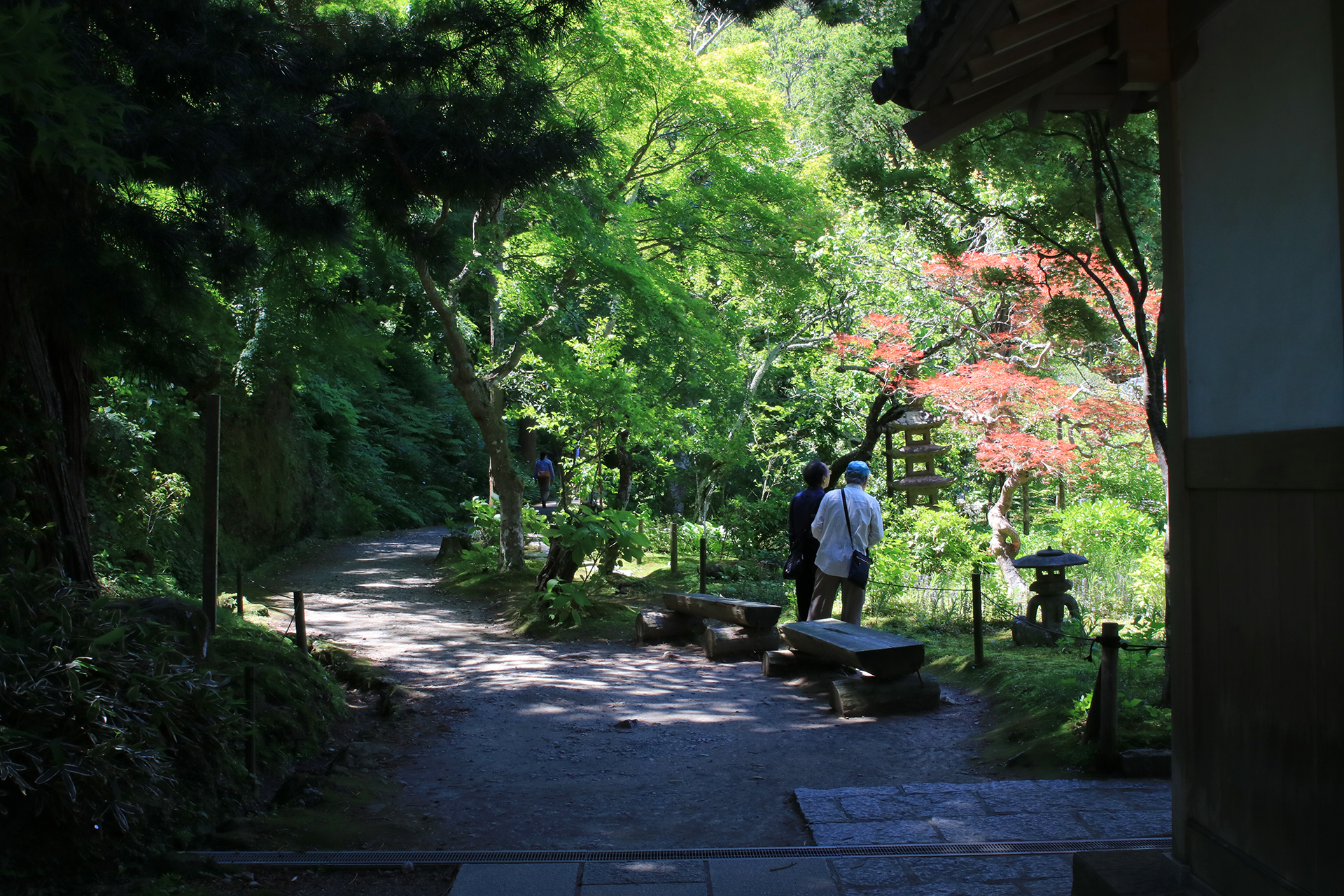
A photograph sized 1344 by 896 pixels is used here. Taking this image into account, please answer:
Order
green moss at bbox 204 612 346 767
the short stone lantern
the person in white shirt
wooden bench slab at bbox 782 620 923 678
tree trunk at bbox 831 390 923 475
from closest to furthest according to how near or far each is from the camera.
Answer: green moss at bbox 204 612 346 767
wooden bench slab at bbox 782 620 923 678
the person in white shirt
the short stone lantern
tree trunk at bbox 831 390 923 475

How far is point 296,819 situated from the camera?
4.33m

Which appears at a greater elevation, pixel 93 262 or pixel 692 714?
pixel 93 262

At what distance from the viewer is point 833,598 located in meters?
8.10

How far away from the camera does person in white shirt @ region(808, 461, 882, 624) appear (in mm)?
7703

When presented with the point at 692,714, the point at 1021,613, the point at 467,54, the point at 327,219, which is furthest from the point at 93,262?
the point at 1021,613

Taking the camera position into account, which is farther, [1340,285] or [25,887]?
[25,887]

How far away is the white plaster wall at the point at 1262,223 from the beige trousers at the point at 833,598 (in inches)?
201

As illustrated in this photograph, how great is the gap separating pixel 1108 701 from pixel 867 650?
1889 mm

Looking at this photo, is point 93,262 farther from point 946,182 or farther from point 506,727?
point 946,182

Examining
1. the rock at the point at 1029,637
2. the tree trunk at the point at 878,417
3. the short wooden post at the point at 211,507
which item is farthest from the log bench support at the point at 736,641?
the tree trunk at the point at 878,417

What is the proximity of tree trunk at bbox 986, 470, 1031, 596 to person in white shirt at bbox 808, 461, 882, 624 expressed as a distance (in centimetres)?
519

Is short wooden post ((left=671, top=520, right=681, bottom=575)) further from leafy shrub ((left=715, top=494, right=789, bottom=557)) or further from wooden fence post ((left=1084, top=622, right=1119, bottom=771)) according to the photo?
wooden fence post ((left=1084, top=622, right=1119, bottom=771))

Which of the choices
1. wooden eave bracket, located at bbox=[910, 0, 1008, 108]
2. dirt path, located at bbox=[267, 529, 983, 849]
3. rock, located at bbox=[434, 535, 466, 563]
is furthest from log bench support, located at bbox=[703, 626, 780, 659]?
rock, located at bbox=[434, 535, 466, 563]

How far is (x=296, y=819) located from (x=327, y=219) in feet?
10.7
